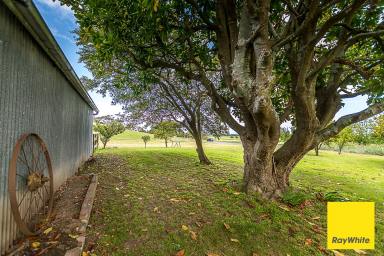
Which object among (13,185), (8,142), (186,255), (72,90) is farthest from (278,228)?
(72,90)

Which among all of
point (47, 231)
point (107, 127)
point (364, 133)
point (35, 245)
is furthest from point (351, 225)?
point (364, 133)

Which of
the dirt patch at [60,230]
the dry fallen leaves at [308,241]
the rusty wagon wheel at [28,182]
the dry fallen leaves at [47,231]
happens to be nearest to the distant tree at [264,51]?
the dry fallen leaves at [308,241]

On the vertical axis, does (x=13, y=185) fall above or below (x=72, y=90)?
below

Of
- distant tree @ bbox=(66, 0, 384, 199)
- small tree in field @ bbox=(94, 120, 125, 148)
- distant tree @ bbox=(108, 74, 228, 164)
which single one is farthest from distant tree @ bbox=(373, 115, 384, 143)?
small tree in field @ bbox=(94, 120, 125, 148)

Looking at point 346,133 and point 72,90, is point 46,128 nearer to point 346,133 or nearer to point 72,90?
point 72,90

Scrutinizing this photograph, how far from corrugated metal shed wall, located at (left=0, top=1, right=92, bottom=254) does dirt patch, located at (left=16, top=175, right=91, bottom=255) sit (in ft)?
1.24

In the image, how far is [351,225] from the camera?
2104 millimetres

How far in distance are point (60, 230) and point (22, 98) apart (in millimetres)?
2141

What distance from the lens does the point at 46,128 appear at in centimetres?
487

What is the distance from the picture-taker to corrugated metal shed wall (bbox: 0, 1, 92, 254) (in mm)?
3107

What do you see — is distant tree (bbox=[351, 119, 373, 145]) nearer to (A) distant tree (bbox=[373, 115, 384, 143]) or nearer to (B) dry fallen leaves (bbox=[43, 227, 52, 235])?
(A) distant tree (bbox=[373, 115, 384, 143])

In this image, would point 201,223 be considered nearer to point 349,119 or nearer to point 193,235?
point 193,235

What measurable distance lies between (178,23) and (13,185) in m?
4.64

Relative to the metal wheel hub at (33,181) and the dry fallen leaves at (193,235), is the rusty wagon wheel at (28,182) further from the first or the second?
the dry fallen leaves at (193,235)
